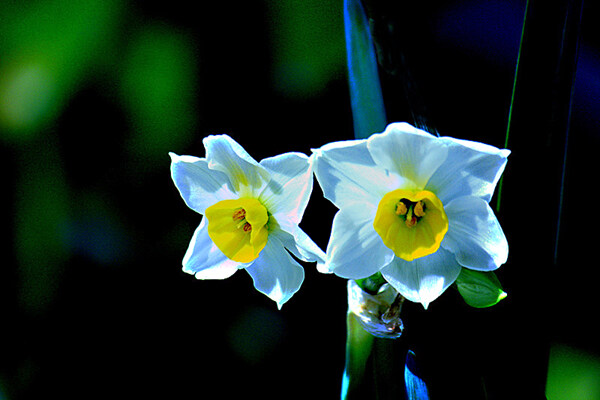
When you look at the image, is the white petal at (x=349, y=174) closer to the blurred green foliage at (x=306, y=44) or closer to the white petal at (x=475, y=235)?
the white petal at (x=475, y=235)

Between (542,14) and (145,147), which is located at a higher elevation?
(542,14)

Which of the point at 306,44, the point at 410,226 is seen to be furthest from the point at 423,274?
the point at 306,44

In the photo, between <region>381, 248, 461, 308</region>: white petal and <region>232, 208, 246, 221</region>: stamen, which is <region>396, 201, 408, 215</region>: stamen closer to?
<region>381, 248, 461, 308</region>: white petal

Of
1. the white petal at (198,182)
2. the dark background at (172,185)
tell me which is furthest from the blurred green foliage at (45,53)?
the white petal at (198,182)

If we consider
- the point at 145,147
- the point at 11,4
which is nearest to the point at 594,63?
the point at 145,147

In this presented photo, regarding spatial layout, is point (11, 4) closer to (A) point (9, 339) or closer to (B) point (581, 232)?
(A) point (9, 339)

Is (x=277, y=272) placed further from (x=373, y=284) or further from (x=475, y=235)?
(x=475, y=235)
